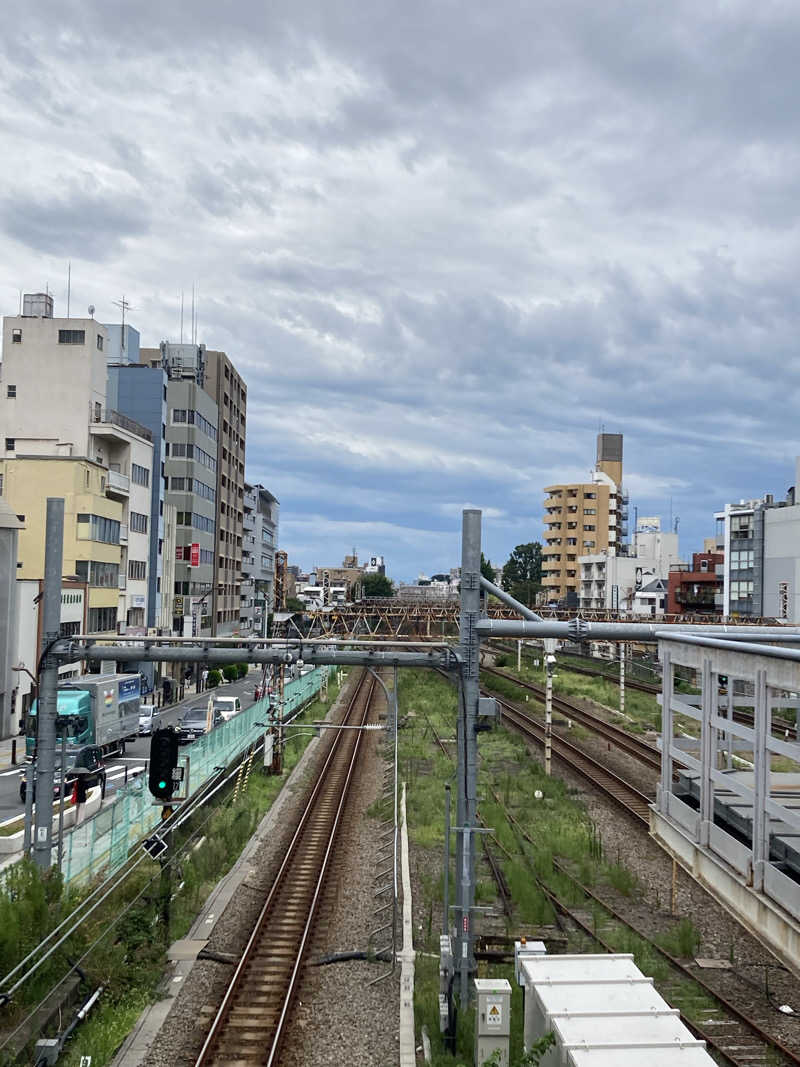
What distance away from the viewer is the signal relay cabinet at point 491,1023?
11797mm

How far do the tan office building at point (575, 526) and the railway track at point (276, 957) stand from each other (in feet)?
279

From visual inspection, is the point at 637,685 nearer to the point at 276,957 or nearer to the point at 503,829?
the point at 503,829

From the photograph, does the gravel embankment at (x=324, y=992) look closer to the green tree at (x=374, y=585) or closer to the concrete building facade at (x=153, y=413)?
the concrete building facade at (x=153, y=413)

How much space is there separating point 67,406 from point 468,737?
4875 cm

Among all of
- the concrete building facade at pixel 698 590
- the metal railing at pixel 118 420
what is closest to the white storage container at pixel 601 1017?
the metal railing at pixel 118 420

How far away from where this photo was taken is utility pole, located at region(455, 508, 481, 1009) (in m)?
13.2

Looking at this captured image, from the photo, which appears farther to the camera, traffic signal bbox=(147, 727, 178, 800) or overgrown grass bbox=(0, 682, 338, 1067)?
traffic signal bbox=(147, 727, 178, 800)

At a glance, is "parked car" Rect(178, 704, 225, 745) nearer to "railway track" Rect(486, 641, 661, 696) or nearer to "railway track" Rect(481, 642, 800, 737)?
"railway track" Rect(481, 642, 800, 737)

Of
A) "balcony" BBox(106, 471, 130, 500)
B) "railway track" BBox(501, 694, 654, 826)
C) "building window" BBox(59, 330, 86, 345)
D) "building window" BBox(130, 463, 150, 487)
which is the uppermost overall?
"building window" BBox(59, 330, 86, 345)

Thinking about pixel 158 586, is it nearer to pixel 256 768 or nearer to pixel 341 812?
pixel 256 768

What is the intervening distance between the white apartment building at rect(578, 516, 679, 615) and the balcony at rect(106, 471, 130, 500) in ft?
163

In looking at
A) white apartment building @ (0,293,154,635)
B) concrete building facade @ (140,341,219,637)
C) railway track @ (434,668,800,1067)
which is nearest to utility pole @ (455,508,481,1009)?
railway track @ (434,668,800,1067)

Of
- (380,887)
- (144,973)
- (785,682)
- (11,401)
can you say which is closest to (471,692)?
(785,682)

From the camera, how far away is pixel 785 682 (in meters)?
8.48
